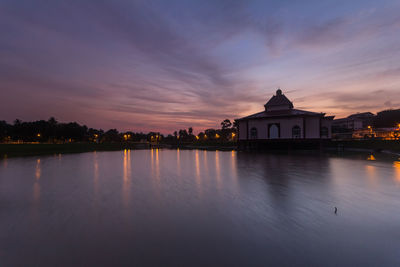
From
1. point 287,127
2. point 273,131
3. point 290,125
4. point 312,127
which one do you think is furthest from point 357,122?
point 273,131

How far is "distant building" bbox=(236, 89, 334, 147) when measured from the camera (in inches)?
1319

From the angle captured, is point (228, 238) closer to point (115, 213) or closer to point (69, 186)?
point (115, 213)

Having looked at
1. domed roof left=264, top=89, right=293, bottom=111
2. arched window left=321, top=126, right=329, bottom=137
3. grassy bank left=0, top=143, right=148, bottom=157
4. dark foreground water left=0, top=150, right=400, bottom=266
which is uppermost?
domed roof left=264, top=89, right=293, bottom=111

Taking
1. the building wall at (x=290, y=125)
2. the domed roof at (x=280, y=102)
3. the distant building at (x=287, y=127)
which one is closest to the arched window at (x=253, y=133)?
the distant building at (x=287, y=127)

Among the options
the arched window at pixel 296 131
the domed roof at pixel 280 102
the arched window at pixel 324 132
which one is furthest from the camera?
the domed roof at pixel 280 102

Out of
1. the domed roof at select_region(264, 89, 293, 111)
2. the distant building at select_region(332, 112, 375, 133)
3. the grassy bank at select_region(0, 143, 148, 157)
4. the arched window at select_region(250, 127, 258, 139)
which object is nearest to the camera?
the grassy bank at select_region(0, 143, 148, 157)

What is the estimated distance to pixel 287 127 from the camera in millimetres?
34625

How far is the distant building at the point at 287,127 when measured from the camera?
1319 inches

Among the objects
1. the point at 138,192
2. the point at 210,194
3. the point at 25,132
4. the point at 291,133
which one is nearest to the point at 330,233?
the point at 210,194

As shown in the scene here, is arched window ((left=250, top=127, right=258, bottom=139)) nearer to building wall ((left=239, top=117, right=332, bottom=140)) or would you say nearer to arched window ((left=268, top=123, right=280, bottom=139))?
building wall ((left=239, top=117, right=332, bottom=140))

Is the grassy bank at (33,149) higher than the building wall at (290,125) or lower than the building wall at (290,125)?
lower

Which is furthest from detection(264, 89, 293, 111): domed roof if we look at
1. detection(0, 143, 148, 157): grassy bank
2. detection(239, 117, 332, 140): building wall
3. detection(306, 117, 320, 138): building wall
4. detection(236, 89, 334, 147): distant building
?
detection(0, 143, 148, 157): grassy bank

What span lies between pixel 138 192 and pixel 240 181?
481 cm

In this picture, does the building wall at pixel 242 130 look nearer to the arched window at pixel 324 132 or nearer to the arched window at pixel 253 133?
the arched window at pixel 253 133
